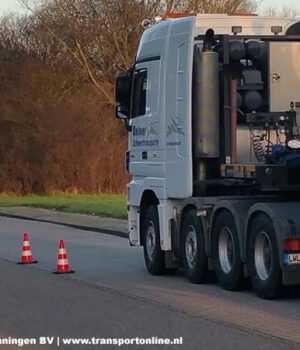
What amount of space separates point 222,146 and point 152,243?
7.98 feet

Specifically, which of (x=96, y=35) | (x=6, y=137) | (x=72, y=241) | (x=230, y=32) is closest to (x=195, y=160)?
(x=230, y=32)

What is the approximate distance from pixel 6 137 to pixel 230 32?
119 ft

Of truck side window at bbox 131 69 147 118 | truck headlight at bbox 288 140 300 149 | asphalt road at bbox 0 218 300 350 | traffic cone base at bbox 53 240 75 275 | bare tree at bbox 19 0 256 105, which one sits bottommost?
asphalt road at bbox 0 218 300 350

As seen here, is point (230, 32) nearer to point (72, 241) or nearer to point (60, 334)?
point (60, 334)

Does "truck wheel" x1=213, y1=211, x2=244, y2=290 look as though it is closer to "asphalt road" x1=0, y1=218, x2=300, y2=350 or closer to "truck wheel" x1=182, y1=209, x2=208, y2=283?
"asphalt road" x1=0, y1=218, x2=300, y2=350

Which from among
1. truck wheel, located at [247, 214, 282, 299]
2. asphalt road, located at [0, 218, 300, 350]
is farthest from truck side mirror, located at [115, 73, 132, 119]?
truck wheel, located at [247, 214, 282, 299]

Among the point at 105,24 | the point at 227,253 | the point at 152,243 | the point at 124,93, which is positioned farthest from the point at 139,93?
the point at 105,24

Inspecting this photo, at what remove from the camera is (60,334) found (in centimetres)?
1056

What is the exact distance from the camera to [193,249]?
15.0m

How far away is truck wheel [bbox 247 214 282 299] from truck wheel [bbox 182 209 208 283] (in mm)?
1461

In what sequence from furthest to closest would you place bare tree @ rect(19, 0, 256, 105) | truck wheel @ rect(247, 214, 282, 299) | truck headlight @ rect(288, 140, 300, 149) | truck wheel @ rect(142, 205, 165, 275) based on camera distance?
bare tree @ rect(19, 0, 256, 105) → truck wheel @ rect(142, 205, 165, 275) → truck headlight @ rect(288, 140, 300, 149) → truck wheel @ rect(247, 214, 282, 299)

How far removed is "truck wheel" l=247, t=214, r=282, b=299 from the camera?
1267cm

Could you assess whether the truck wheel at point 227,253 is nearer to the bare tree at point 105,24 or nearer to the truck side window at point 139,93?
the truck side window at point 139,93

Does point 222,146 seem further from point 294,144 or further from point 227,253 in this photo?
point 294,144
